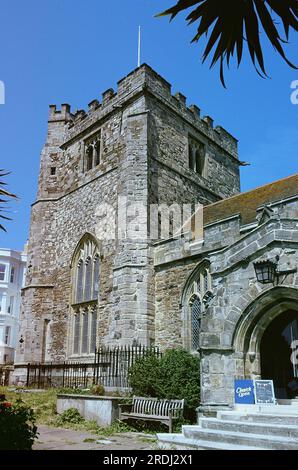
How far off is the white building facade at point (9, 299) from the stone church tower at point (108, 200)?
71.4 ft

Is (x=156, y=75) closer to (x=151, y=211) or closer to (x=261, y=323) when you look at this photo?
(x=151, y=211)

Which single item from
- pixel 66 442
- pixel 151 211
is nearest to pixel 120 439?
pixel 66 442

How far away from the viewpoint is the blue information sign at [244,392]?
8.12 m

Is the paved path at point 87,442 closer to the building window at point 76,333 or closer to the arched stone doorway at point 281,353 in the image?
the arched stone doorway at point 281,353

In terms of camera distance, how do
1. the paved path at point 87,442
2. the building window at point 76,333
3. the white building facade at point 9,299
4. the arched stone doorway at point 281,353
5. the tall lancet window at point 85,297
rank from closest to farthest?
the paved path at point 87,442, the arched stone doorway at point 281,353, the tall lancet window at point 85,297, the building window at point 76,333, the white building facade at point 9,299

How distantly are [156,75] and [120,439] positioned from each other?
1508 cm

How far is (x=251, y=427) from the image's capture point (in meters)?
7.17

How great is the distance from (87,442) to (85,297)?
994 centimetres

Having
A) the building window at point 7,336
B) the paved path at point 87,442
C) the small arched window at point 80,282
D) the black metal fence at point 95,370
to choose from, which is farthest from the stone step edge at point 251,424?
the building window at point 7,336

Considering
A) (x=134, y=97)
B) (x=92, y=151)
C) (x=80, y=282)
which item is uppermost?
(x=134, y=97)

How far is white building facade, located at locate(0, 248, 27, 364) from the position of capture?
39875 mm

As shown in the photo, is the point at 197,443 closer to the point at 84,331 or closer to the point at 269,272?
the point at 269,272

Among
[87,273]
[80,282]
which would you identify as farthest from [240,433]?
[80,282]

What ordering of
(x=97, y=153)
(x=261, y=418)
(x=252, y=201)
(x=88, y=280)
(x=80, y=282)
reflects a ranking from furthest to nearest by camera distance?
(x=97, y=153) < (x=80, y=282) < (x=88, y=280) < (x=252, y=201) < (x=261, y=418)
